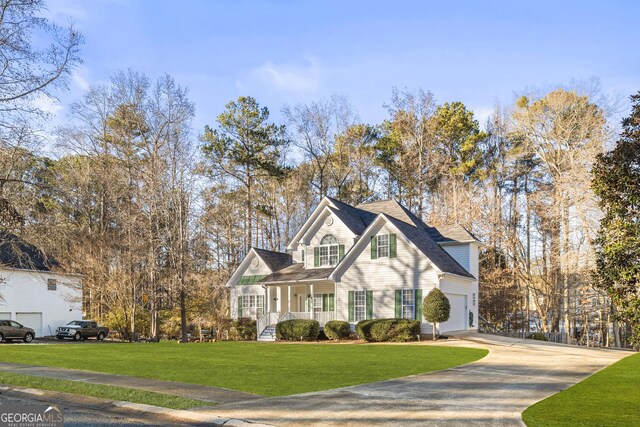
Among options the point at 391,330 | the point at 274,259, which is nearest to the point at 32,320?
the point at 274,259

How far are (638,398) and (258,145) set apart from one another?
39.1 m

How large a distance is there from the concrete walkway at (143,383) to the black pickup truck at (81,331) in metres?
20.1

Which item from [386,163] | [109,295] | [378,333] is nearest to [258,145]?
[386,163]

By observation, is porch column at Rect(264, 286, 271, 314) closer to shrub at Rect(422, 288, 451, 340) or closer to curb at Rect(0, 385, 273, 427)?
shrub at Rect(422, 288, 451, 340)

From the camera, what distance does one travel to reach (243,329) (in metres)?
34.5

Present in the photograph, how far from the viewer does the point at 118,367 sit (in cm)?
1511

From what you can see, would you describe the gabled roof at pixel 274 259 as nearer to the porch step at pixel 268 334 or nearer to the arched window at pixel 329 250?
the arched window at pixel 329 250

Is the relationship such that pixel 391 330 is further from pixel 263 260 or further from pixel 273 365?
pixel 273 365

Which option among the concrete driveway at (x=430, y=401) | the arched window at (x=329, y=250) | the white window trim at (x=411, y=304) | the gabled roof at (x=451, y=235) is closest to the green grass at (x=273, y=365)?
the concrete driveway at (x=430, y=401)

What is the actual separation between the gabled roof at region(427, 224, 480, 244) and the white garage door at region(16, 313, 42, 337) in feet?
86.1

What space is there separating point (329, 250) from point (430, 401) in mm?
23610

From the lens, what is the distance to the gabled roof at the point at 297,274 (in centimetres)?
3209

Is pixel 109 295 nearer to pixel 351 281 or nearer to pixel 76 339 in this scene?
pixel 76 339

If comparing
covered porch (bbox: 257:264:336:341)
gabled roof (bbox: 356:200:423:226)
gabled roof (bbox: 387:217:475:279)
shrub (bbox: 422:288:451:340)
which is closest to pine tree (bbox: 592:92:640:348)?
shrub (bbox: 422:288:451:340)
